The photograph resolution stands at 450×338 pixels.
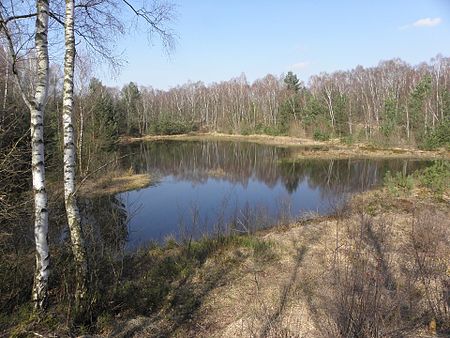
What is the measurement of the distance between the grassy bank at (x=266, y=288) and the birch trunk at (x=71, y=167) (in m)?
0.29

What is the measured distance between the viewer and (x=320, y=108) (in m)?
43.8

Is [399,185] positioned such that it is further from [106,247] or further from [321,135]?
[321,135]

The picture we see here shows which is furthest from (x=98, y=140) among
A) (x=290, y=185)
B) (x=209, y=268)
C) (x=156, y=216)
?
(x=209, y=268)

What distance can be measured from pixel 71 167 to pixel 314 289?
4512mm

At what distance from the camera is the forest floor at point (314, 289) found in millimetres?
3707

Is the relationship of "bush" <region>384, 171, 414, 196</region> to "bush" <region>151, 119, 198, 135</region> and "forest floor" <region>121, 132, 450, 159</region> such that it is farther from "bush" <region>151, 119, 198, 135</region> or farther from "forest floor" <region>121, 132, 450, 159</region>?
"bush" <region>151, 119, 198, 135</region>

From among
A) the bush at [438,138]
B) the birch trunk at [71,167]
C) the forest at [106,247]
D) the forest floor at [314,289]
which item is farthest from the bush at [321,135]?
the birch trunk at [71,167]

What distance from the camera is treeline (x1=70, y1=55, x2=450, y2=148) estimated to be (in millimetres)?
35062

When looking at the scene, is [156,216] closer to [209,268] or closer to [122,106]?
[209,268]

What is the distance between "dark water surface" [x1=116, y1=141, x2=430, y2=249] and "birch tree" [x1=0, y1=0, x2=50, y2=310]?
12.6 feet

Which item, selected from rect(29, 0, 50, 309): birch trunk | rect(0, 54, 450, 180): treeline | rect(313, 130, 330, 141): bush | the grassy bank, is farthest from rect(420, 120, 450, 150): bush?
rect(29, 0, 50, 309): birch trunk

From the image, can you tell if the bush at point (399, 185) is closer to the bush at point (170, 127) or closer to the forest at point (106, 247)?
the forest at point (106, 247)

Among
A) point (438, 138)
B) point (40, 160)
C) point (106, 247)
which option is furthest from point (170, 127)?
point (40, 160)

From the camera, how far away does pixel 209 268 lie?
7.58 metres
